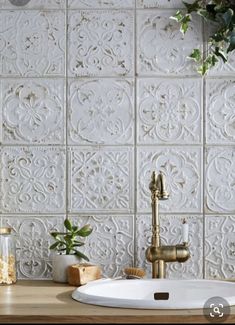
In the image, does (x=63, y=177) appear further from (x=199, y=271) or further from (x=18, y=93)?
(x=199, y=271)

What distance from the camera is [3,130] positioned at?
7.99 ft

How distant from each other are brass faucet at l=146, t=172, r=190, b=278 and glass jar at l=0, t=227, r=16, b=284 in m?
0.40

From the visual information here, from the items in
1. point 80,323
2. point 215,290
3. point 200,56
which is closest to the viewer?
point 80,323

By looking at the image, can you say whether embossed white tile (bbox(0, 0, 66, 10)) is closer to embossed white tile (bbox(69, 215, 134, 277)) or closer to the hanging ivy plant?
the hanging ivy plant

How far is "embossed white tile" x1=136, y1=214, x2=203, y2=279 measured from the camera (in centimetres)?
242

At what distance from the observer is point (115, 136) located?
2428 mm

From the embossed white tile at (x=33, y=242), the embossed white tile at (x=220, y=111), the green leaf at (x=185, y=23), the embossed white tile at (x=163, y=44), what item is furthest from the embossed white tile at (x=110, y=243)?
the green leaf at (x=185, y=23)

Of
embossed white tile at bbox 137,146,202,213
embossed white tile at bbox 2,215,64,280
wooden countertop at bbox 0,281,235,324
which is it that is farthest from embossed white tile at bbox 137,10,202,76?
wooden countertop at bbox 0,281,235,324

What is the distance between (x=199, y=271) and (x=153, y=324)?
24.8 inches

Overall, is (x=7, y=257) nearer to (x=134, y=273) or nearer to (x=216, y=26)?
(x=134, y=273)

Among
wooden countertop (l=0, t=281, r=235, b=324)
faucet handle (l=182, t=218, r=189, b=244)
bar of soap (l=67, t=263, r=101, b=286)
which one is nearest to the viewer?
wooden countertop (l=0, t=281, r=235, b=324)

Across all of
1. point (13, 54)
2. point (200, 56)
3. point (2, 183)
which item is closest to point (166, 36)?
point (200, 56)

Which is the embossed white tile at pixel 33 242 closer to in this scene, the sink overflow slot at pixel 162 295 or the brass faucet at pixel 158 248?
the brass faucet at pixel 158 248

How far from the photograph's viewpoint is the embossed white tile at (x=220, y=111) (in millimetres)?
2426
